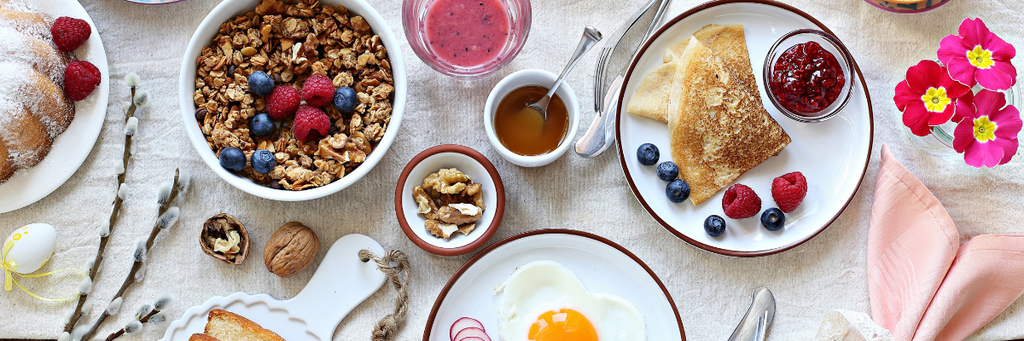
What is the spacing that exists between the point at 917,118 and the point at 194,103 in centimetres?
195

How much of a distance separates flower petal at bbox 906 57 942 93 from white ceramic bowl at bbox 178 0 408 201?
1403 mm

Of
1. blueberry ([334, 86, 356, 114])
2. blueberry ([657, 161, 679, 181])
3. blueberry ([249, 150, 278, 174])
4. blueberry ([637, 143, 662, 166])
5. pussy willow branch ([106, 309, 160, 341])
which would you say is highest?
blueberry ([334, 86, 356, 114])

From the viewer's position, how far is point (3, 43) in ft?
4.91

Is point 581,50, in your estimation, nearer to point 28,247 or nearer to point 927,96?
point 927,96

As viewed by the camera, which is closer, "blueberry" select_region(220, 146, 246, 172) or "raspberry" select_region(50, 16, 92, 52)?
"blueberry" select_region(220, 146, 246, 172)

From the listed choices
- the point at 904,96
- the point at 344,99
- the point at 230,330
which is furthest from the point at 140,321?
the point at 904,96

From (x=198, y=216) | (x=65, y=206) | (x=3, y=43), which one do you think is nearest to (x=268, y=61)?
(x=198, y=216)

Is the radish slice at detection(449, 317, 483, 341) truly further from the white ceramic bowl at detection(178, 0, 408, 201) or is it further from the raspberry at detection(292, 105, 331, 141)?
the raspberry at detection(292, 105, 331, 141)

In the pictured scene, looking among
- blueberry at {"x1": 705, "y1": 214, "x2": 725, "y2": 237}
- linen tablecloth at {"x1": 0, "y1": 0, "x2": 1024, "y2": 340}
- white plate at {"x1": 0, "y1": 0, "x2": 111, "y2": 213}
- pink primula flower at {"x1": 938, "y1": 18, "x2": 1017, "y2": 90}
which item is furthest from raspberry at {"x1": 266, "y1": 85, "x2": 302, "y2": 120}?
pink primula flower at {"x1": 938, "y1": 18, "x2": 1017, "y2": 90}

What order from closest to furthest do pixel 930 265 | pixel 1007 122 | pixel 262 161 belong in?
pixel 262 161 → pixel 1007 122 → pixel 930 265

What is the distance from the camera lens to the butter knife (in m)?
1.68

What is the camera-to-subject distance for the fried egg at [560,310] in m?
1.67

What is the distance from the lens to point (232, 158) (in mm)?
1452

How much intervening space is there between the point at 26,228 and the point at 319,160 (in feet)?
2.98
